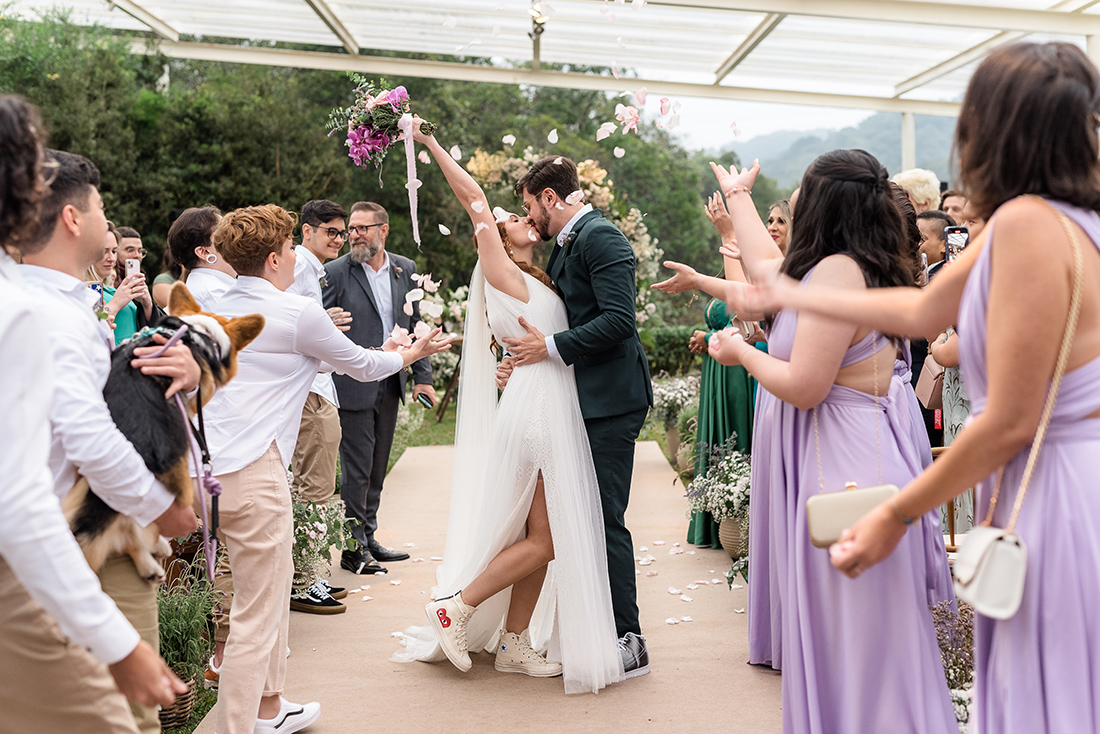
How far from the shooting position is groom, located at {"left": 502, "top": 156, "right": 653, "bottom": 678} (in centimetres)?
369

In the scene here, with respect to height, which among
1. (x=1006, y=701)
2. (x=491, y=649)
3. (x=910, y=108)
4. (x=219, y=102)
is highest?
(x=219, y=102)

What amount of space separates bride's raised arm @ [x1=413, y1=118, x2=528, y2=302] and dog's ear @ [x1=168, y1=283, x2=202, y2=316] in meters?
1.22

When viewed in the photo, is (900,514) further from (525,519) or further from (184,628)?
(184,628)

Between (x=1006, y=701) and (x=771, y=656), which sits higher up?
(x=1006, y=701)

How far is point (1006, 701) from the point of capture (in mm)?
1612

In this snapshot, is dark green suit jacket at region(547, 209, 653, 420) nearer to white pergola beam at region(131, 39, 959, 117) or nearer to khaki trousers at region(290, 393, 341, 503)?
khaki trousers at region(290, 393, 341, 503)

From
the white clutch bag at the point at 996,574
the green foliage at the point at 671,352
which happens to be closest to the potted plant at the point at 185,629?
the white clutch bag at the point at 996,574

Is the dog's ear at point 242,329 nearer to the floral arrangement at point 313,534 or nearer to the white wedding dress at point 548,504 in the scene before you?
the white wedding dress at point 548,504

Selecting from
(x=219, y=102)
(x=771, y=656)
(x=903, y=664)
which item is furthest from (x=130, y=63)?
(x=903, y=664)

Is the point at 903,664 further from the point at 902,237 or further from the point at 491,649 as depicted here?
the point at 491,649

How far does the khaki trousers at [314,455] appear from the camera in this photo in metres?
5.22

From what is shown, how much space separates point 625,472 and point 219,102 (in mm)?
13815

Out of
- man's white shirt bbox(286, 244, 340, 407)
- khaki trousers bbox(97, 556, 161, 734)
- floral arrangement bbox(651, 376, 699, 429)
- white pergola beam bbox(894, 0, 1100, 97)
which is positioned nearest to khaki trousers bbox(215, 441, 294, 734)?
khaki trousers bbox(97, 556, 161, 734)

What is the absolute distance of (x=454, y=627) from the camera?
3.77 m
